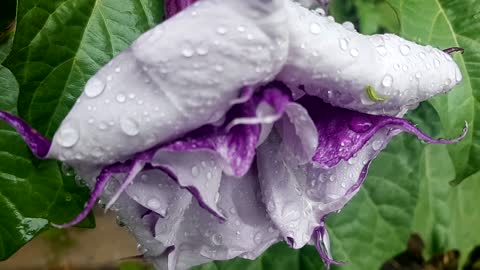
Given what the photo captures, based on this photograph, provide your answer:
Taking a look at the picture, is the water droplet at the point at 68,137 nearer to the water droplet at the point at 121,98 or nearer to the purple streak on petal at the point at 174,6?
the water droplet at the point at 121,98

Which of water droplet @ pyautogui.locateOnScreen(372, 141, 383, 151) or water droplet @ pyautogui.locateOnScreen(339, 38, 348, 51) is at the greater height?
water droplet @ pyautogui.locateOnScreen(339, 38, 348, 51)

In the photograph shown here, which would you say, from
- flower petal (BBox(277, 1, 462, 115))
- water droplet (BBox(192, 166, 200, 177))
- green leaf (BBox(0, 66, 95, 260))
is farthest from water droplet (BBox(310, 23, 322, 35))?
green leaf (BBox(0, 66, 95, 260))

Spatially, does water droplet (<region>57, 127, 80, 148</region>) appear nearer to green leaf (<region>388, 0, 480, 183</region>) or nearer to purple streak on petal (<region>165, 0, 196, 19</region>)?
purple streak on petal (<region>165, 0, 196, 19</region>)

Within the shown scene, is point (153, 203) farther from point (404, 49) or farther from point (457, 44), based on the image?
point (457, 44)

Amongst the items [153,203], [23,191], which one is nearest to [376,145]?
[153,203]

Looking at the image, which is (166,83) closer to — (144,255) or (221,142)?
(221,142)

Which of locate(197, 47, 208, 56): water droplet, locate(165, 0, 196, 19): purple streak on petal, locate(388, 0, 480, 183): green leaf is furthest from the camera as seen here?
locate(388, 0, 480, 183): green leaf

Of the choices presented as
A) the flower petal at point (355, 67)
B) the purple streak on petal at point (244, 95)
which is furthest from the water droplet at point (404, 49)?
the purple streak on petal at point (244, 95)
